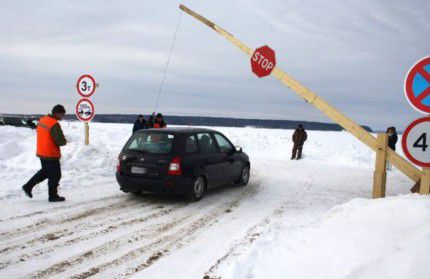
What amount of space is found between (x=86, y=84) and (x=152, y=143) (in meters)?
5.01

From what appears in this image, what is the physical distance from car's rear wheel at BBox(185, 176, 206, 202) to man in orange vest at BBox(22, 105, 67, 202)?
2514mm

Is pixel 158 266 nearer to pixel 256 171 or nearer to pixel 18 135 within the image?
pixel 256 171

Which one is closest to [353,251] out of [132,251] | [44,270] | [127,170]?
[132,251]

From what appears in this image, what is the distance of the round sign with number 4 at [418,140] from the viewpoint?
5180 millimetres

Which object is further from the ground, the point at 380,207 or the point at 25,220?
the point at 380,207

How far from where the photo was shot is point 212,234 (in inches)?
243

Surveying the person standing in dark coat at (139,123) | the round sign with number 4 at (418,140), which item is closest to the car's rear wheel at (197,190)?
the round sign with number 4 at (418,140)

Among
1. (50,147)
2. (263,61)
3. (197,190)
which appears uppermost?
(263,61)

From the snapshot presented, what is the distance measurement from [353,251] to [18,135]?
59.1 feet

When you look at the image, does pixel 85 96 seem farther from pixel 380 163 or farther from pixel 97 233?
pixel 380 163

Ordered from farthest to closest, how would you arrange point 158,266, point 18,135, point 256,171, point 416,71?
point 18,135 → point 256,171 → point 416,71 → point 158,266

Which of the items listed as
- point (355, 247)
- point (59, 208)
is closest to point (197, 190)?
point (59, 208)

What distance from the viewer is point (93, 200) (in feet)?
27.2

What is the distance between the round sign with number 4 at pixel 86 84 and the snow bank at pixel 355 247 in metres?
8.48
